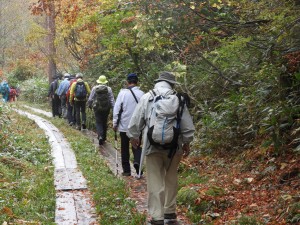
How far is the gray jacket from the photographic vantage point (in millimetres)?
6145

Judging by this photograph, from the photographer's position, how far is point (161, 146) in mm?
6070

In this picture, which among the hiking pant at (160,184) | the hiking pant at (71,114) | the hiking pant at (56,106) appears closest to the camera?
the hiking pant at (160,184)

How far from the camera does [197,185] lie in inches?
321

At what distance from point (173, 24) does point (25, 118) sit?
10384 mm

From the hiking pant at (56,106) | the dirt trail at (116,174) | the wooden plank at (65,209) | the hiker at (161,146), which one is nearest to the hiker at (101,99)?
the dirt trail at (116,174)

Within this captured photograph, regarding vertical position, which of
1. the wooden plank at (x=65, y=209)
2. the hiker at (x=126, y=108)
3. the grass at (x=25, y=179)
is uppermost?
the hiker at (x=126, y=108)

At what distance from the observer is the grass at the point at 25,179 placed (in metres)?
6.71

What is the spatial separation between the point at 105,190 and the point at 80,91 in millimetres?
8162

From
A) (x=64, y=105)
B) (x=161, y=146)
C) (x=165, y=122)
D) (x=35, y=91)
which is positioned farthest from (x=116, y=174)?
(x=35, y=91)

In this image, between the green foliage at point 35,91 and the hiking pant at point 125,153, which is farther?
the green foliage at point 35,91

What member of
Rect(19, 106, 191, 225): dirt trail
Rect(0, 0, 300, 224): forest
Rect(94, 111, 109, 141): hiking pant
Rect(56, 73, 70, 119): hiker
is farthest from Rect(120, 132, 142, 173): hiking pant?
Rect(56, 73, 70, 119): hiker

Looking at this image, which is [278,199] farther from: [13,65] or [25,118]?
[13,65]

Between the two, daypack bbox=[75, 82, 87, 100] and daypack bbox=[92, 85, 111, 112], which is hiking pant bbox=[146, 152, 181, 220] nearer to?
daypack bbox=[92, 85, 111, 112]

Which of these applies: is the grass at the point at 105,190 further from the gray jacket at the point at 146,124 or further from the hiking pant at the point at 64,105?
the hiking pant at the point at 64,105
